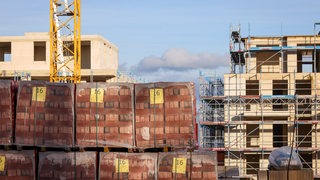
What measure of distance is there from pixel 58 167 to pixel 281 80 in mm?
27781

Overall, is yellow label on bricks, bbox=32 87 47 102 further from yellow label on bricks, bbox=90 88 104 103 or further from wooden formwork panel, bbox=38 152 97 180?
wooden formwork panel, bbox=38 152 97 180

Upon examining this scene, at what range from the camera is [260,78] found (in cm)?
3919

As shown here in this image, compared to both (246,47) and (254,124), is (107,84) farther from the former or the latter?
(246,47)

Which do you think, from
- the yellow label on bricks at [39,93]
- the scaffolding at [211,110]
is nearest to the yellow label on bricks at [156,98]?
the yellow label on bricks at [39,93]

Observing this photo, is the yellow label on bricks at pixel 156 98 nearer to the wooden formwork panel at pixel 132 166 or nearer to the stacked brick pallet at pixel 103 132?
the stacked brick pallet at pixel 103 132

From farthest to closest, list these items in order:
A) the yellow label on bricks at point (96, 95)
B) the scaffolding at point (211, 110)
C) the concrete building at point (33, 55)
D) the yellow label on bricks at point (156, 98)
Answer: the concrete building at point (33, 55)
the scaffolding at point (211, 110)
the yellow label on bricks at point (96, 95)
the yellow label on bricks at point (156, 98)

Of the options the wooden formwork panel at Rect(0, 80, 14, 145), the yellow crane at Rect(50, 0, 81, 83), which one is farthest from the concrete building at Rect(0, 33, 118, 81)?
the wooden formwork panel at Rect(0, 80, 14, 145)

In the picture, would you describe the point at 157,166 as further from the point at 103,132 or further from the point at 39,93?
the point at 39,93

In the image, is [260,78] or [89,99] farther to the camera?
[260,78]

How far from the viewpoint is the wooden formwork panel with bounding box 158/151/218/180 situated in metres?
13.5

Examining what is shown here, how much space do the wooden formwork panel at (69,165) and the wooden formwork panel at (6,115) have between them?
0.85m

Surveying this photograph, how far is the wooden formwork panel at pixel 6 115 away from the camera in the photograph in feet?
44.7

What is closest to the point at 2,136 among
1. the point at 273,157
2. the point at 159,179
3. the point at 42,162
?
the point at 42,162

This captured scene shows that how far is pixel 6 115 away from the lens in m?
13.7
